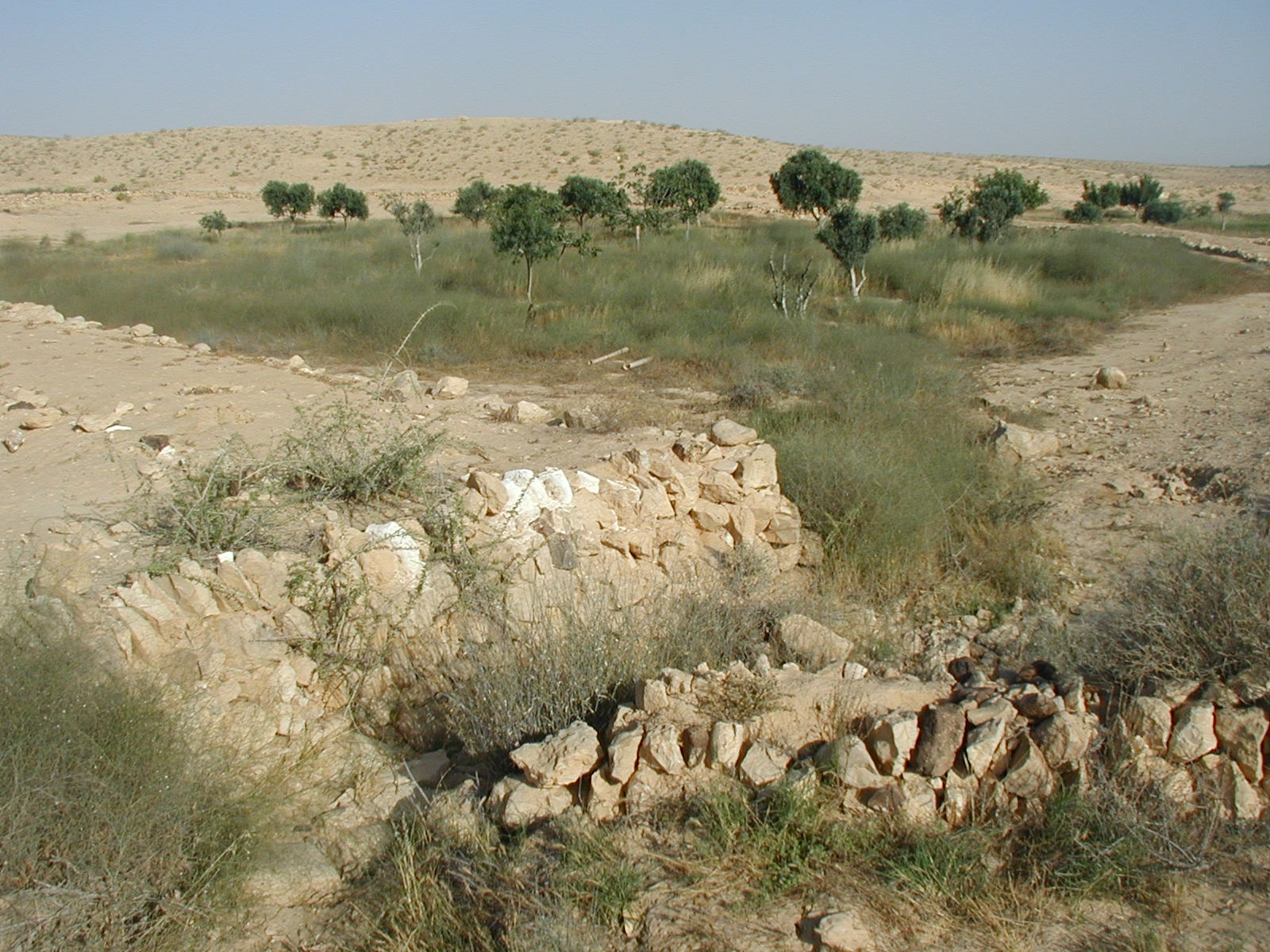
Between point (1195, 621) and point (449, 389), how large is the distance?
18.8 feet

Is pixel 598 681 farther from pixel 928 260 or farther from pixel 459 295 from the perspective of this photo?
pixel 928 260

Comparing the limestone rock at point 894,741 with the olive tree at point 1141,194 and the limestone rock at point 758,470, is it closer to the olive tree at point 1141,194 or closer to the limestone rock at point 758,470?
the limestone rock at point 758,470

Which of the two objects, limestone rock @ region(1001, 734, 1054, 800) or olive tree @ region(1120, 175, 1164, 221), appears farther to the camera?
olive tree @ region(1120, 175, 1164, 221)

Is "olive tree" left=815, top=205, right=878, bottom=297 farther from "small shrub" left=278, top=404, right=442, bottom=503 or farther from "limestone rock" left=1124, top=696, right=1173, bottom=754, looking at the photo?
"limestone rock" left=1124, top=696, right=1173, bottom=754

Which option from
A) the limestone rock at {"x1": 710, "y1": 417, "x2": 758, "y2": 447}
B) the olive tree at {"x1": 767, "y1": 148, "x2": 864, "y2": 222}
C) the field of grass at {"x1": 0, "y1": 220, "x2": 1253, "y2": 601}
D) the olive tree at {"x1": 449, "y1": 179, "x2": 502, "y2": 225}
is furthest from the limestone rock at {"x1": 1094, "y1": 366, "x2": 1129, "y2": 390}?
the olive tree at {"x1": 449, "y1": 179, "x2": 502, "y2": 225}

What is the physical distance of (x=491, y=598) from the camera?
185 inches

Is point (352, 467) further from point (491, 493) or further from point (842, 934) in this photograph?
point (842, 934)

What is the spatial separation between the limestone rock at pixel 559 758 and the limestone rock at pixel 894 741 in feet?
3.33

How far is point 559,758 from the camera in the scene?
3.33m

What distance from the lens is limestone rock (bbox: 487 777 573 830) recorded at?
3.23 metres

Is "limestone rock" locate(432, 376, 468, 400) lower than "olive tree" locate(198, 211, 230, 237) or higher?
lower

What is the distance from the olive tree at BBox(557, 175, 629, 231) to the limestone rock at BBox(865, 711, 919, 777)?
21135mm

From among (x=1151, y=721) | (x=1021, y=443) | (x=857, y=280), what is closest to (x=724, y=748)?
(x=1151, y=721)

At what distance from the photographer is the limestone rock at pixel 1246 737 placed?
3172 millimetres
